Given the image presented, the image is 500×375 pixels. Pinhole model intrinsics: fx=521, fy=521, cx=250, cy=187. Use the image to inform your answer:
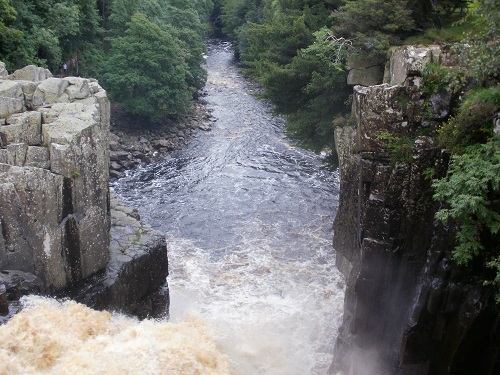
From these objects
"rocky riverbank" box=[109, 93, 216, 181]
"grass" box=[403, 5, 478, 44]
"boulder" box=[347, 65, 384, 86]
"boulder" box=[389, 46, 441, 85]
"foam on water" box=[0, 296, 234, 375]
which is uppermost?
"grass" box=[403, 5, 478, 44]

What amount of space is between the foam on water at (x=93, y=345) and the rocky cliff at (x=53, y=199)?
94 centimetres

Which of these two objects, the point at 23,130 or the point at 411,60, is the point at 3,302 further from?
the point at 411,60

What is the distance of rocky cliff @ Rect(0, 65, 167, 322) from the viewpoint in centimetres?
1230

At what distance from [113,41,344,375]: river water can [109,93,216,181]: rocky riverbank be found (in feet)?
3.18

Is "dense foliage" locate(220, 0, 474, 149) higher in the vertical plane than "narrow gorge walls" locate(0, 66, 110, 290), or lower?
higher

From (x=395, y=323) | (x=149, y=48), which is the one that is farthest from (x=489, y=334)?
(x=149, y=48)

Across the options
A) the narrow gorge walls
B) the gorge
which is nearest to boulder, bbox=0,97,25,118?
the narrow gorge walls

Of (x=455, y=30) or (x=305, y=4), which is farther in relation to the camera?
(x=305, y=4)

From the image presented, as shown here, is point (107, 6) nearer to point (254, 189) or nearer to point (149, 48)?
point (149, 48)

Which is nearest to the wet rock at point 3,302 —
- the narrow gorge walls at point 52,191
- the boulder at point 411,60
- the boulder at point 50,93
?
the narrow gorge walls at point 52,191

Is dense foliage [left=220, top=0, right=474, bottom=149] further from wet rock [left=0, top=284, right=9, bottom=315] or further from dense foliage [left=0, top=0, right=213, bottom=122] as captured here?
wet rock [left=0, top=284, right=9, bottom=315]

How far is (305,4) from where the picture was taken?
80.2 ft

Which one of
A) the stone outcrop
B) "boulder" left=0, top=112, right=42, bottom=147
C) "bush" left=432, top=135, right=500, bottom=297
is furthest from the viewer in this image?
the stone outcrop

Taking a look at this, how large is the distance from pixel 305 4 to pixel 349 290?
14.9 m
